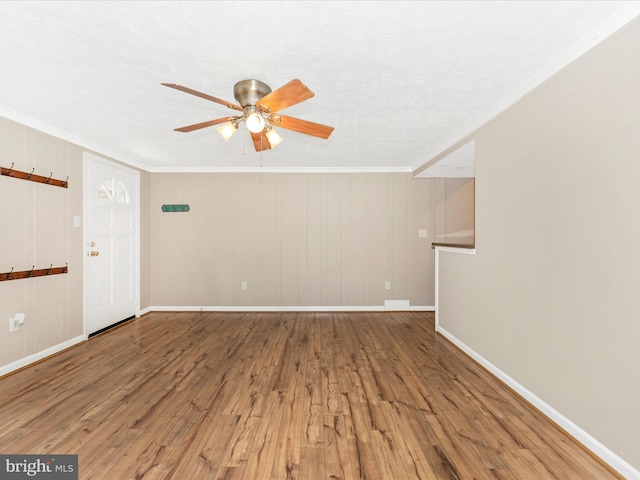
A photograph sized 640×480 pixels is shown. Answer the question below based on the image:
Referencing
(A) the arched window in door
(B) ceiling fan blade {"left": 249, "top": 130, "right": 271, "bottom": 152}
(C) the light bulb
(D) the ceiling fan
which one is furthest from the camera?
(A) the arched window in door

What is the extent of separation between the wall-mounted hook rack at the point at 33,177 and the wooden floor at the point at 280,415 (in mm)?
1828

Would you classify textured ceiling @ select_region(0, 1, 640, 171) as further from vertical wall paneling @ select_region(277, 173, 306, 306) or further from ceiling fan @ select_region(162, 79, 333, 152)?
vertical wall paneling @ select_region(277, 173, 306, 306)

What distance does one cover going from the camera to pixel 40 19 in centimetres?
153

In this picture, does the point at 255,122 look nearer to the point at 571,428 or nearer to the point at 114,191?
the point at 571,428

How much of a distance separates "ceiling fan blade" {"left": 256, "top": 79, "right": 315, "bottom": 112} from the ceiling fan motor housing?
0.63ft

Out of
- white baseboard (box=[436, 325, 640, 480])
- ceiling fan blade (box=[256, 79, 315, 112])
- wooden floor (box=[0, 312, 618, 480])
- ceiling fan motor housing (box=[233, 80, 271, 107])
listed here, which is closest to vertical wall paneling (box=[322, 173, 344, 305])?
wooden floor (box=[0, 312, 618, 480])

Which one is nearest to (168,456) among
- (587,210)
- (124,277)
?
(587,210)

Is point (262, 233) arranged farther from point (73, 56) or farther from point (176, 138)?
point (73, 56)

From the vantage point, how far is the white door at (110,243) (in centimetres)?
362

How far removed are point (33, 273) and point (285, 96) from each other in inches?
121

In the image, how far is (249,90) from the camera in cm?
208

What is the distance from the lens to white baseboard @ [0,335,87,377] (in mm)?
2607

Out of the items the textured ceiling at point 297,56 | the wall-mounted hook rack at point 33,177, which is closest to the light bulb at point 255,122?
the textured ceiling at point 297,56

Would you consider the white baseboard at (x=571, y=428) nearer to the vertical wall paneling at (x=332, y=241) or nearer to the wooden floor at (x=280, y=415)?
the wooden floor at (x=280, y=415)
